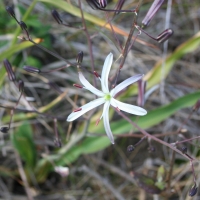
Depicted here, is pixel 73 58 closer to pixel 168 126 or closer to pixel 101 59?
pixel 101 59

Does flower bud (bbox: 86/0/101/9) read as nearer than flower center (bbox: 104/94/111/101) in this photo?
Yes

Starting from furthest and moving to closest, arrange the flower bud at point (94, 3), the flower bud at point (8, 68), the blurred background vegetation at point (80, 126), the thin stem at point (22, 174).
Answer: the thin stem at point (22, 174)
the blurred background vegetation at point (80, 126)
the flower bud at point (8, 68)
the flower bud at point (94, 3)

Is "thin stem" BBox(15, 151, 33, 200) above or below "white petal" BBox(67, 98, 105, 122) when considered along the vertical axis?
below

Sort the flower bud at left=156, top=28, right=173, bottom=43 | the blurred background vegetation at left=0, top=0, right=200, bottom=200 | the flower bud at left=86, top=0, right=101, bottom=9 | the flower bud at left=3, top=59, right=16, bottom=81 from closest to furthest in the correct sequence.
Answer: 1. the flower bud at left=86, top=0, right=101, bottom=9
2. the flower bud at left=156, top=28, right=173, bottom=43
3. the flower bud at left=3, top=59, right=16, bottom=81
4. the blurred background vegetation at left=0, top=0, right=200, bottom=200

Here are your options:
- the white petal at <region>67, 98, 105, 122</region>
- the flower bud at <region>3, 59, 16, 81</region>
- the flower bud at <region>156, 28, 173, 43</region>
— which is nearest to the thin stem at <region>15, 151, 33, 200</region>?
the flower bud at <region>3, 59, 16, 81</region>

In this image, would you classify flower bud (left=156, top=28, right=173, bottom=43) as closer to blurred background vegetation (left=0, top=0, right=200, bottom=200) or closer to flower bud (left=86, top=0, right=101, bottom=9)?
flower bud (left=86, top=0, right=101, bottom=9)

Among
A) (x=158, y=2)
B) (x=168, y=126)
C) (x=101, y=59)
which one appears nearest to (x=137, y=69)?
(x=101, y=59)

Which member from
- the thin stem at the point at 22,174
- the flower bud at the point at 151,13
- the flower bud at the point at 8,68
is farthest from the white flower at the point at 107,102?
the thin stem at the point at 22,174

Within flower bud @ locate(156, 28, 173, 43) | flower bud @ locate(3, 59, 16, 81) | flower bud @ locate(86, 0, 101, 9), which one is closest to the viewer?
flower bud @ locate(86, 0, 101, 9)

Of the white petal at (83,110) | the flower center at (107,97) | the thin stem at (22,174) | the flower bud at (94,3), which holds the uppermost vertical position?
the flower bud at (94,3)

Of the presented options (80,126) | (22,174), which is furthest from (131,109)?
(22,174)

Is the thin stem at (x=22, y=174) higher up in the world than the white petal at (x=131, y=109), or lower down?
lower down

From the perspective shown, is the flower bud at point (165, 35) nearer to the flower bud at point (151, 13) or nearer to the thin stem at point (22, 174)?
the flower bud at point (151, 13)
